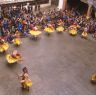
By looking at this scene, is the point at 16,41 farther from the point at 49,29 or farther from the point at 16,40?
the point at 49,29

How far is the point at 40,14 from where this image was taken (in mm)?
29750

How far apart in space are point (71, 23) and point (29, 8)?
233 inches

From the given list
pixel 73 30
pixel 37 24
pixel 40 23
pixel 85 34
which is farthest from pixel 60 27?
pixel 85 34

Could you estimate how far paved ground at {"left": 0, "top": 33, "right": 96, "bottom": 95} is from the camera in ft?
60.5

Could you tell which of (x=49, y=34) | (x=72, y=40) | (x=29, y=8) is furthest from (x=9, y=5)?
(x=72, y=40)

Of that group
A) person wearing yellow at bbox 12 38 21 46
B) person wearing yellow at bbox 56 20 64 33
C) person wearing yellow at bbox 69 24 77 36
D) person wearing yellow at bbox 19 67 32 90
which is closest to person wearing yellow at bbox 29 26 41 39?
person wearing yellow at bbox 12 38 21 46

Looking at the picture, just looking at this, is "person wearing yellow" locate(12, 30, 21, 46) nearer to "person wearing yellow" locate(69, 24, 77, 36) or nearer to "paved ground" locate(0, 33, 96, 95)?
"paved ground" locate(0, 33, 96, 95)

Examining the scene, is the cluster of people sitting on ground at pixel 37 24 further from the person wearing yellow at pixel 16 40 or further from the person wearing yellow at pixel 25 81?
the person wearing yellow at pixel 25 81

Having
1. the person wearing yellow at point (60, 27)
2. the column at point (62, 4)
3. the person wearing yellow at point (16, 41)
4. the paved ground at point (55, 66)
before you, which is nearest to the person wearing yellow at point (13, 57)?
the paved ground at point (55, 66)

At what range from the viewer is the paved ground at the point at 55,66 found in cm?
1844

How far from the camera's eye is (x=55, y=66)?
21094mm

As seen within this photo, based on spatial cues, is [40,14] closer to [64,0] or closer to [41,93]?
[64,0]

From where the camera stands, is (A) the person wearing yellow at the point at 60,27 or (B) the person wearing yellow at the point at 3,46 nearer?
(B) the person wearing yellow at the point at 3,46

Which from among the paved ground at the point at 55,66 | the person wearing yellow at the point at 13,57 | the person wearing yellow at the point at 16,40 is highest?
the person wearing yellow at the point at 16,40
